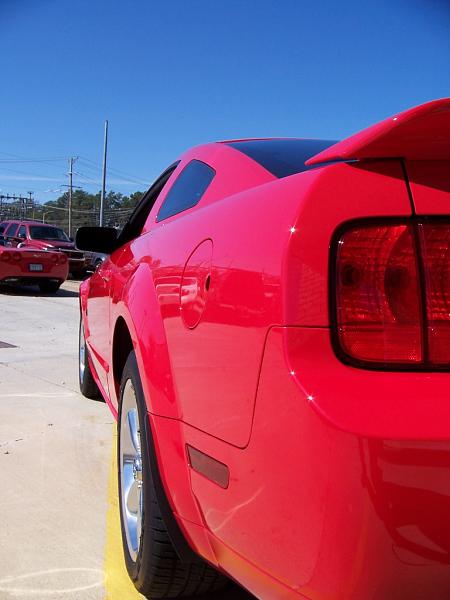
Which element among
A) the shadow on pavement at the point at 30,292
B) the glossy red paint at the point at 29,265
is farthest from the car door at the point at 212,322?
the shadow on pavement at the point at 30,292

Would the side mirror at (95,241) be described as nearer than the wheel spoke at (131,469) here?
No

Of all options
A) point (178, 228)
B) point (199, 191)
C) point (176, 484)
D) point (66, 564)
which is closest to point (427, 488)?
point (176, 484)

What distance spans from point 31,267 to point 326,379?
45.8ft

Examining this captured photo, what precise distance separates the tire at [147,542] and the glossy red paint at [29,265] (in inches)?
492

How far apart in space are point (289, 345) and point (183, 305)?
2.01 feet

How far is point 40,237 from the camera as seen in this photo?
18.9 metres

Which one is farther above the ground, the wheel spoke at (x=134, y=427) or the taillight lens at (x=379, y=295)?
the taillight lens at (x=379, y=295)

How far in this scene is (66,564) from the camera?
2508mm

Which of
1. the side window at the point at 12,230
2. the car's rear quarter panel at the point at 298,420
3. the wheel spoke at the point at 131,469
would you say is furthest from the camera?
the side window at the point at 12,230

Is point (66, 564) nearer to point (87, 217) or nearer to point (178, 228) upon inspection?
point (178, 228)

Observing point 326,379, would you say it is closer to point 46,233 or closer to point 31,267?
point 31,267

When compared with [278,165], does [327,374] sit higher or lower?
lower

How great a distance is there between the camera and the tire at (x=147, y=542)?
78.8 inches

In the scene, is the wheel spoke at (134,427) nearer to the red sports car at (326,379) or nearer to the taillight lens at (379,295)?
the red sports car at (326,379)
